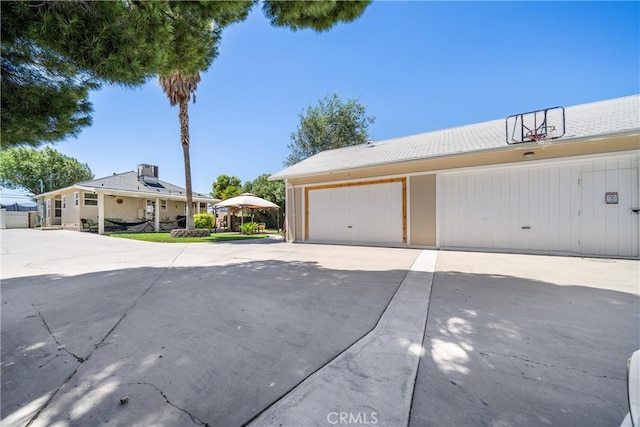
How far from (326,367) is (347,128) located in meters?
21.1

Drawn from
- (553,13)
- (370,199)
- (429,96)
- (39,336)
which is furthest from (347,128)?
(39,336)

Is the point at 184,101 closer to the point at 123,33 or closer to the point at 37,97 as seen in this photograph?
the point at 37,97

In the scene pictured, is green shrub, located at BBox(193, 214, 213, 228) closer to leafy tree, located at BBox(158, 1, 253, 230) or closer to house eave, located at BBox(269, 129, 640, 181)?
house eave, located at BBox(269, 129, 640, 181)

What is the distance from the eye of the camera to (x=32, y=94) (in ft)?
10.3

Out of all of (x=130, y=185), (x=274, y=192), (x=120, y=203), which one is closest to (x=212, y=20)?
(x=274, y=192)

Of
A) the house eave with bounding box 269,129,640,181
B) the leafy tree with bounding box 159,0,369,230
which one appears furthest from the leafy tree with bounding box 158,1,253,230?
the house eave with bounding box 269,129,640,181

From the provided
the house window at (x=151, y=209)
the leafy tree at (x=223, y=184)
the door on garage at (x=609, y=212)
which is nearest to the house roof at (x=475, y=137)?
the door on garage at (x=609, y=212)

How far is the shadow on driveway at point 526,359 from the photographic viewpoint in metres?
1.33

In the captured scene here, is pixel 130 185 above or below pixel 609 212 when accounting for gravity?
above

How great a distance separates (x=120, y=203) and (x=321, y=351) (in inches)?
815

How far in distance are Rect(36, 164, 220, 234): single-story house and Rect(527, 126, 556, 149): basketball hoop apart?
65.4 ft

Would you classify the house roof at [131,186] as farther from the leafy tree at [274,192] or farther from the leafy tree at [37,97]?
the leafy tree at [37,97]

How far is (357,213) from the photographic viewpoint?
31.0 ft

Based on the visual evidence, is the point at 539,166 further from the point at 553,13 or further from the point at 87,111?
the point at 87,111
